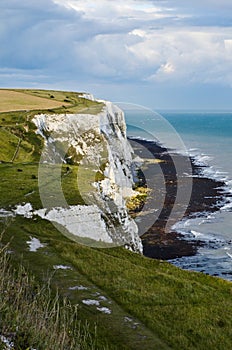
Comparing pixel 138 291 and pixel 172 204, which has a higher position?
pixel 138 291

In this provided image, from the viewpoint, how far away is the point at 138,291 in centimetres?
2600

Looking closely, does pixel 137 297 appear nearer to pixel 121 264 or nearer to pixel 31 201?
pixel 121 264

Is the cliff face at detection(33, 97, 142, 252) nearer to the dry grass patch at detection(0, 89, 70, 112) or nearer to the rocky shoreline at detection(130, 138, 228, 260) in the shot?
the rocky shoreline at detection(130, 138, 228, 260)

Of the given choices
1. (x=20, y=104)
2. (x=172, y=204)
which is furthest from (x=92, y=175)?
(x=20, y=104)

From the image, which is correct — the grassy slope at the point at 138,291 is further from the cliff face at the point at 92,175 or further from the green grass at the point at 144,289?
the cliff face at the point at 92,175

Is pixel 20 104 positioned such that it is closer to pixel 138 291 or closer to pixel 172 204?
pixel 172 204

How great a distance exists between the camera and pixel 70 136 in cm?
7569

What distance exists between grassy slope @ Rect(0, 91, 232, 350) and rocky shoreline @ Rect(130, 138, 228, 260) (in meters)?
26.2

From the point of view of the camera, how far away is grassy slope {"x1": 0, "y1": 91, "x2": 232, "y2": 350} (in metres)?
21.9

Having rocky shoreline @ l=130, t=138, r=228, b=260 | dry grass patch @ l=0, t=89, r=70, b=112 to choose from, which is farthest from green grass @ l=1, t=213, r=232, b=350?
dry grass patch @ l=0, t=89, r=70, b=112

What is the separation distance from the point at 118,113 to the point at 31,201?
76157 millimetres

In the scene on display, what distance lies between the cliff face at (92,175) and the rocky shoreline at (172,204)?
717 centimetres

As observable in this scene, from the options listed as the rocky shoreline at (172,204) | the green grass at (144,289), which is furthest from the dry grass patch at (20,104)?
the green grass at (144,289)

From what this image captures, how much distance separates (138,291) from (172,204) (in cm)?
5908
